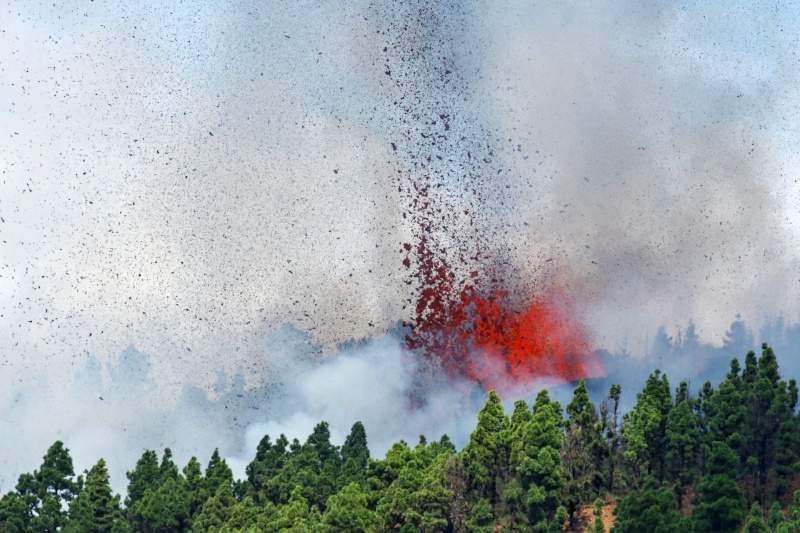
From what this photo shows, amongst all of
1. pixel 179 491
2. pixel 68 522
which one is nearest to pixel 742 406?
pixel 179 491

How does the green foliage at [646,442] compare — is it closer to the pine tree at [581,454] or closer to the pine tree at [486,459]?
the pine tree at [581,454]

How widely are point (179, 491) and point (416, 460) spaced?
56.2 feet

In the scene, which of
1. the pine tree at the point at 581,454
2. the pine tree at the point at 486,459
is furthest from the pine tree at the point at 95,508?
the pine tree at the point at 581,454

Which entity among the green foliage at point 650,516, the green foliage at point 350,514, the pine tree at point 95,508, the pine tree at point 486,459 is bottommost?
the green foliage at point 650,516

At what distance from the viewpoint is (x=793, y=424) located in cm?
9538

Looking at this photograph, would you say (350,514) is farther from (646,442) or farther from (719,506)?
(719,506)

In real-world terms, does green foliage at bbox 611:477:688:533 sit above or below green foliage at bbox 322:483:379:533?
below

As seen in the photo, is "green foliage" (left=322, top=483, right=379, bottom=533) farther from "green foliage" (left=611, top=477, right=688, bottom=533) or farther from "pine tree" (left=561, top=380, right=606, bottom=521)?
"green foliage" (left=611, top=477, right=688, bottom=533)

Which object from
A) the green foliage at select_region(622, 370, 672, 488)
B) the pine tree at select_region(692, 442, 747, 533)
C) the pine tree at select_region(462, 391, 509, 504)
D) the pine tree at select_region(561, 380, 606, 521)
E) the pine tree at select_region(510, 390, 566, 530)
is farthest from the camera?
the green foliage at select_region(622, 370, 672, 488)

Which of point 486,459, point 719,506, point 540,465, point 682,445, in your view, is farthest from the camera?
point 682,445

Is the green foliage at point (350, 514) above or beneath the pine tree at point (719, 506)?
above

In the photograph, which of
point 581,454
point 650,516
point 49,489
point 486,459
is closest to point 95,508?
point 49,489

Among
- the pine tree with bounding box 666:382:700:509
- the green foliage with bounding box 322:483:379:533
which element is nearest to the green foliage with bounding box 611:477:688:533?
the pine tree with bounding box 666:382:700:509

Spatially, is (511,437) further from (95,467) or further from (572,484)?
(95,467)
